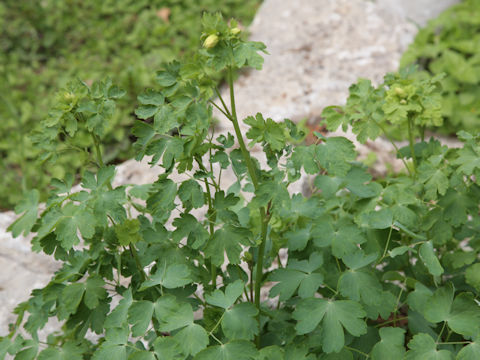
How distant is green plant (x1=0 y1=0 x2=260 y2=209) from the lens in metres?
3.75

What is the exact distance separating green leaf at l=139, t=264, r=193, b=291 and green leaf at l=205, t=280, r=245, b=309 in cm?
8

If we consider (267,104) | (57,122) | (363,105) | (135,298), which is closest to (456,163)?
(363,105)

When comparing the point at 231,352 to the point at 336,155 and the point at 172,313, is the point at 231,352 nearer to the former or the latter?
the point at 172,313

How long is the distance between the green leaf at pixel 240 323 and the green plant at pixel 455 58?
2429 millimetres

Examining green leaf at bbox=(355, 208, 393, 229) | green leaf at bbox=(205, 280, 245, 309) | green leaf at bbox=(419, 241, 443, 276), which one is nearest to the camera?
green leaf at bbox=(205, 280, 245, 309)

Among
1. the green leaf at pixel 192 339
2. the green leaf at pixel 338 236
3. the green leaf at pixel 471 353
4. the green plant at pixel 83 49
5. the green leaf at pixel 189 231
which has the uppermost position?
the green plant at pixel 83 49

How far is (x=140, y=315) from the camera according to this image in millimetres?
1423

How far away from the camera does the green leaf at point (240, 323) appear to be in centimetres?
138

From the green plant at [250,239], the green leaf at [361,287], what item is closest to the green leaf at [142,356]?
the green plant at [250,239]

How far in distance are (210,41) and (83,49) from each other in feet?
12.7

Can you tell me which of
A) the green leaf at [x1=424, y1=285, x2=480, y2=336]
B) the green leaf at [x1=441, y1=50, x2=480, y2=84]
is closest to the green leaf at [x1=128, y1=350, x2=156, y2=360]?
the green leaf at [x1=424, y1=285, x2=480, y2=336]

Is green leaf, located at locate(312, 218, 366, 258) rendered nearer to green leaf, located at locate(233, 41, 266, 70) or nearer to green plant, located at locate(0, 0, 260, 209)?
green leaf, located at locate(233, 41, 266, 70)

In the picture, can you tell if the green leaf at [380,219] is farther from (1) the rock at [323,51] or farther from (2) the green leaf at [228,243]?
(1) the rock at [323,51]

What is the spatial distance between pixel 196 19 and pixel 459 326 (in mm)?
3952
